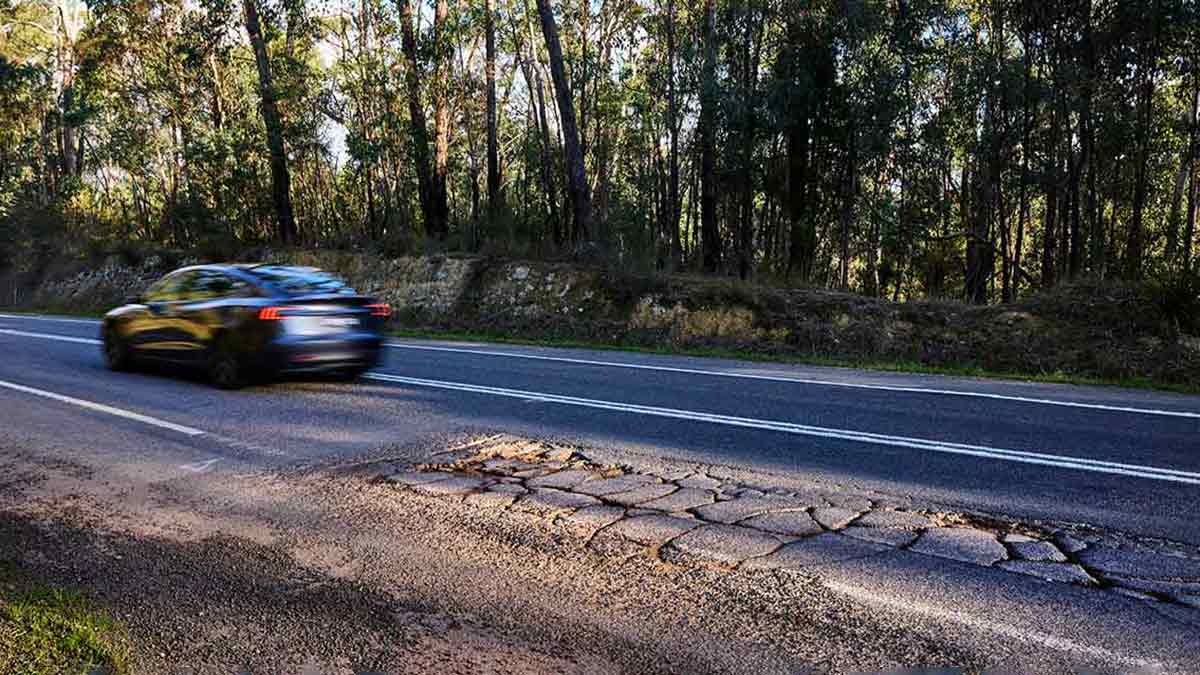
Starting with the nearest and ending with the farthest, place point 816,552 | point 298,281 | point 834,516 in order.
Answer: point 816,552, point 834,516, point 298,281

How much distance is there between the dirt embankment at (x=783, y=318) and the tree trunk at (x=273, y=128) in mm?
2947

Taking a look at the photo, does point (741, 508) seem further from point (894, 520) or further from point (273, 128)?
point (273, 128)

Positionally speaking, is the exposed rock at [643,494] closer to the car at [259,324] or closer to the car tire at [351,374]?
the car at [259,324]

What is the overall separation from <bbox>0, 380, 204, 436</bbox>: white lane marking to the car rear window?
2.23 m

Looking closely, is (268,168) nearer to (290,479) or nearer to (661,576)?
(290,479)

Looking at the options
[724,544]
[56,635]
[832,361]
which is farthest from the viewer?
[832,361]

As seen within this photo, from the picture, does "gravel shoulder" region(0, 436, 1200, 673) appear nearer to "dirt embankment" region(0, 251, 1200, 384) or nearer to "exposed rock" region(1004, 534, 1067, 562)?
"exposed rock" region(1004, 534, 1067, 562)

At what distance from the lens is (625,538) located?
446 centimetres

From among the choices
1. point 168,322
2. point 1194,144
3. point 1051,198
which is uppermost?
point 1194,144

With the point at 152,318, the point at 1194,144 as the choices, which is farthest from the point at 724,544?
the point at 1194,144

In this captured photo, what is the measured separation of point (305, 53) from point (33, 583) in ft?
97.6

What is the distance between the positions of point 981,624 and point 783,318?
13344mm

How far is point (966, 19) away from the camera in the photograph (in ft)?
71.9

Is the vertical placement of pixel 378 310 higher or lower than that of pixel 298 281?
lower
